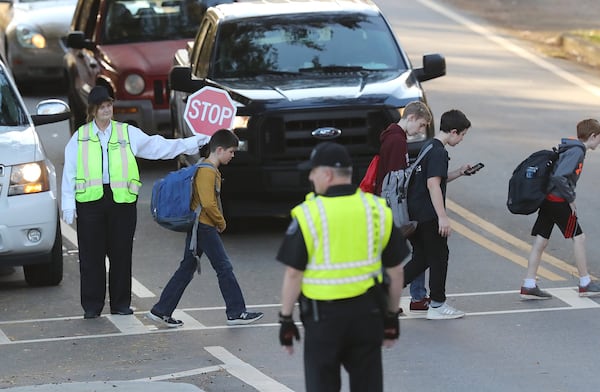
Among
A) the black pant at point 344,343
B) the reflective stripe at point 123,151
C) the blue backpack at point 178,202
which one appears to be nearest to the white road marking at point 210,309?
the blue backpack at point 178,202

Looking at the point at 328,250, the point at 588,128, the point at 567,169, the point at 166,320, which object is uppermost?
the point at 328,250

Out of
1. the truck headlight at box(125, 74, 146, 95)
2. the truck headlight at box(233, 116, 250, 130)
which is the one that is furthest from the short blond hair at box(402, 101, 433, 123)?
the truck headlight at box(125, 74, 146, 95)

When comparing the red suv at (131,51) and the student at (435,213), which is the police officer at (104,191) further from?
the red suv at (131,51)

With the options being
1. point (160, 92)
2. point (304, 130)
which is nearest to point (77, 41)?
point (160, 92)

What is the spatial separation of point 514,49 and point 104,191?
14552mm

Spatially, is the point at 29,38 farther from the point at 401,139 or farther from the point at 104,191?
the point at 401,139

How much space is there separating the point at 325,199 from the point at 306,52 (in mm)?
7543

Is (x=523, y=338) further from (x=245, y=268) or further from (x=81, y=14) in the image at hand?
(x=81, y=14)

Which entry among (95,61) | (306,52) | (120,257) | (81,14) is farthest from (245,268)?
(81,14)

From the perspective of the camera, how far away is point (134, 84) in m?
16.8

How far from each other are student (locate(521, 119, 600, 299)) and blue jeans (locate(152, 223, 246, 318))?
2246mm

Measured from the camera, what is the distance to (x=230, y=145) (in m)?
10.6

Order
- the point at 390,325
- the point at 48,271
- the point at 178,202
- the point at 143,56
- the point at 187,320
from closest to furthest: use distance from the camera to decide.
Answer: the point at 390,325, the point at 178,202, the point at 187,320, the point at 48,271, the point at 143,56

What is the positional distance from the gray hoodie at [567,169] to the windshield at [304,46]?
3.36m
